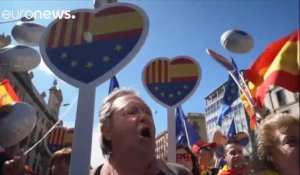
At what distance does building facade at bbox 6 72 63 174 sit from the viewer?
30.9 m

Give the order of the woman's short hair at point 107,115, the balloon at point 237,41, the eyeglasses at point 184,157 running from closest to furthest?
the woman's short hair at point 107,115, the eyeglasses at point 184,157, the balloon at point 237,41

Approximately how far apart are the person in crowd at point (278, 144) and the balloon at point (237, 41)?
13.7 feet

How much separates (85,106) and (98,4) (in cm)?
228

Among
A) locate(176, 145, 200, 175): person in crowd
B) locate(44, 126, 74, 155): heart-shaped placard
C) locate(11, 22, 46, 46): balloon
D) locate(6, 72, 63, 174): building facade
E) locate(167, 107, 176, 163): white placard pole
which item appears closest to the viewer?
locate(176, 145, 200, 175): person in crowd

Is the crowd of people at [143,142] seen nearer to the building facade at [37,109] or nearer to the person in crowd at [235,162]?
the person in crowd at [235,162]

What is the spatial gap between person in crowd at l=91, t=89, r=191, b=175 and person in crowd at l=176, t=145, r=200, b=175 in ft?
5.71

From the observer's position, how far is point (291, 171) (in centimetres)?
175

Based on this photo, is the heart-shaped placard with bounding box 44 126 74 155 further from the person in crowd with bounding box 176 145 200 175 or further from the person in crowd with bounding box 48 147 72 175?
the person in crowd with bounding box 176 145 200 175

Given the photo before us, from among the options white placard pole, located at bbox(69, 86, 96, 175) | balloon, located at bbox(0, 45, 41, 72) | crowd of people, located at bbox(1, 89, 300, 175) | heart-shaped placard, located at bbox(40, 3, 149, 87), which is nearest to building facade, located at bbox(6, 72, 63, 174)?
balloon, located at bbox(0, 45, 41, 72)

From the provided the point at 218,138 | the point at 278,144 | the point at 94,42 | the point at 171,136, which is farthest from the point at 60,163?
the point at 218,138

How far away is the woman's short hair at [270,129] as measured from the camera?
1847 mm

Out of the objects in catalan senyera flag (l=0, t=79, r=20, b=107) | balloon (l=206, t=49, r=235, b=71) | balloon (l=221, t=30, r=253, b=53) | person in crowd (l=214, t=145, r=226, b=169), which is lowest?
person in crowd (l=214, t=145, r=226, b=169)

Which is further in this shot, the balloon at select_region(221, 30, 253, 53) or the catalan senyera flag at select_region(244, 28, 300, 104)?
the balloon at select_region(221, 30, 253, 53)

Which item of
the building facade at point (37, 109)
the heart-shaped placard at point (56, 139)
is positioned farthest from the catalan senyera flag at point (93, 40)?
the building facade at point (37, 109)
